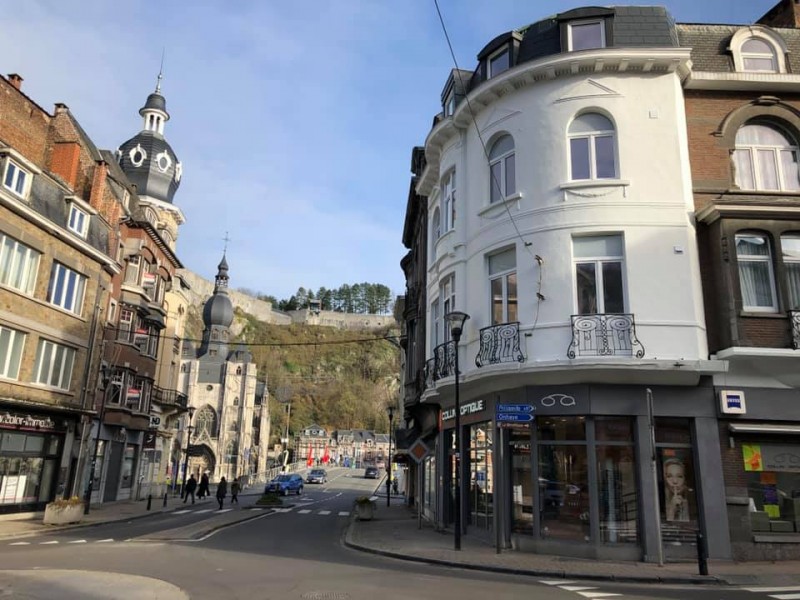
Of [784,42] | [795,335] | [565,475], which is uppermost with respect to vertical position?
[784,42]

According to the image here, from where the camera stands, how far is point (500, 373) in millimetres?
14602

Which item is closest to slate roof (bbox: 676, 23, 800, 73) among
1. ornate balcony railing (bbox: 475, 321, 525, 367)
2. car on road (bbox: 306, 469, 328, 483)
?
ornate balcony railing (bbox: 475, 321, 525, 367)

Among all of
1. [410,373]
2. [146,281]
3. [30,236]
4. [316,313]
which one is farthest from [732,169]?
[316,313]

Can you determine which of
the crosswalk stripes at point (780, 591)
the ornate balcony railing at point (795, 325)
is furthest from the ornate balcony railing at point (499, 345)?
the crosswalk stripes at point (780, 591)

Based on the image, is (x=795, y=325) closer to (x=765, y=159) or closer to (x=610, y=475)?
(x=765, y=159)

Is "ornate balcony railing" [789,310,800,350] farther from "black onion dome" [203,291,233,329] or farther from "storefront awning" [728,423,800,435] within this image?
"black onion dome" [203,291,233,329]

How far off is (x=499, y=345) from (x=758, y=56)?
10105 millimetres

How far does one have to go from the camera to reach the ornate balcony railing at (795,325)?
543 inches

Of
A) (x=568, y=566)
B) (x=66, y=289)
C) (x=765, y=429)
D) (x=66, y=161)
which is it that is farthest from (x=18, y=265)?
(x=765, y=429)

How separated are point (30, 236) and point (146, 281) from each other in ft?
34.6

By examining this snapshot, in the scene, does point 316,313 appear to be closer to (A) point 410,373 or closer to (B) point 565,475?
(A) point 410,373

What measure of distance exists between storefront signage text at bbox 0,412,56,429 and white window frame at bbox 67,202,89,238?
772cm

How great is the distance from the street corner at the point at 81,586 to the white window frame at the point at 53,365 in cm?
1623

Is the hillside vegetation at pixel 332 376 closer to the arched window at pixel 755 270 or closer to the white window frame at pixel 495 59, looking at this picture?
the white window frame at pixel 495 59
